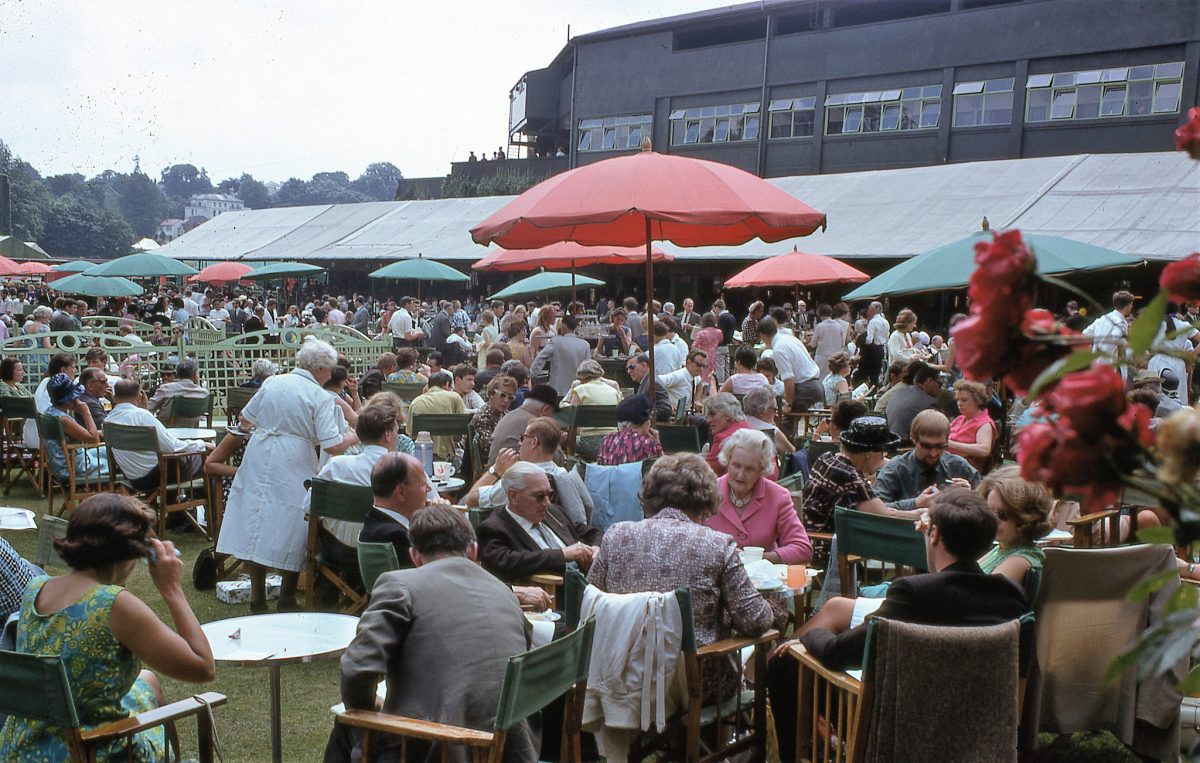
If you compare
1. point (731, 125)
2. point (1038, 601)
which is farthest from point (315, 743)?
point (731, 125)

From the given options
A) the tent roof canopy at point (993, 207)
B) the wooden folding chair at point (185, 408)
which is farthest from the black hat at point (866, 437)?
the tent roof canopy at point (993, 207)

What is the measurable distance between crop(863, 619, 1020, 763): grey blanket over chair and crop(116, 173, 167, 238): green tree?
182 meters

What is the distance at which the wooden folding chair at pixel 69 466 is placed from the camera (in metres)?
8.30

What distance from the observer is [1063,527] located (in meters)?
6.12

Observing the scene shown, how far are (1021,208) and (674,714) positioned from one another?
2282cm

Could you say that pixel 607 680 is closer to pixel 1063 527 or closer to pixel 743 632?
pixel 743 632

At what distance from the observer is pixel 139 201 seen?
170 meters

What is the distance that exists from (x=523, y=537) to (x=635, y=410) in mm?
2130

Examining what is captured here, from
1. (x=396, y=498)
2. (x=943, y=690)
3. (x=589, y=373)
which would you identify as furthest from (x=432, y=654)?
(x=589, y=373)

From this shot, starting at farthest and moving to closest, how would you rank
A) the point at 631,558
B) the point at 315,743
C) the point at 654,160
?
1. the point at 654,160
2. the point at 315,743
3. the point at 631,558

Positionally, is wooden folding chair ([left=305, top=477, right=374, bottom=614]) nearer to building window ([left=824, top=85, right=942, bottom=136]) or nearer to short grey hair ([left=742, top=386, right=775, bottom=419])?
short grey hair ([left=742, top=386, right=775, bottom=419])

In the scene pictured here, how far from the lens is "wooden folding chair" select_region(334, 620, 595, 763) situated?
2.83 m

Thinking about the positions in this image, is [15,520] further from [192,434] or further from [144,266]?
[144,266]

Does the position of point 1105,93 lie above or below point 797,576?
above
